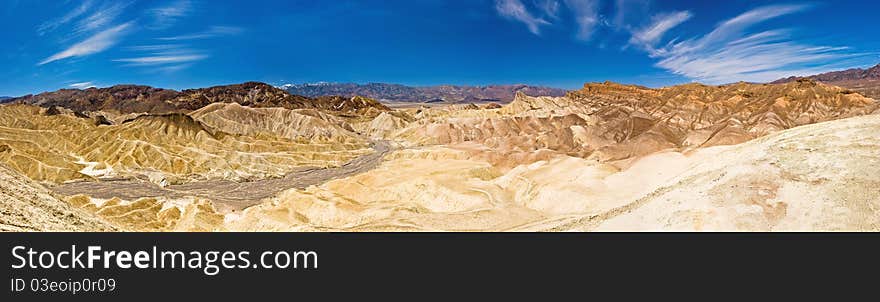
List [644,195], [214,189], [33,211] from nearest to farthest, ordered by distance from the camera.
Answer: [33,211] → [644,195] → [214,189]

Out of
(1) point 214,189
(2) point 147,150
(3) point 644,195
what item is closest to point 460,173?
(3) point 644,195

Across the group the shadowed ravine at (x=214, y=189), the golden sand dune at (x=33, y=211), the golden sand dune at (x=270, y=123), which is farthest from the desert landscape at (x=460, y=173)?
the golden sand dune at (x=270, y=123)

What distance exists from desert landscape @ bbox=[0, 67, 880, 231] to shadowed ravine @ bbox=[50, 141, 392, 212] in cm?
44

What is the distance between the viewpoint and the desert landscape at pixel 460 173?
26984mm

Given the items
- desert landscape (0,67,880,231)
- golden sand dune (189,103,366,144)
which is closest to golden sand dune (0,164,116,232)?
desert landscape (0,67,880,231)

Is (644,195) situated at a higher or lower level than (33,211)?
lower

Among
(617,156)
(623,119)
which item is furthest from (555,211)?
(623,119)

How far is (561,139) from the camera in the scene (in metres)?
115

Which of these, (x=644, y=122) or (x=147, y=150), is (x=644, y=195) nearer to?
(x=644, y=122)

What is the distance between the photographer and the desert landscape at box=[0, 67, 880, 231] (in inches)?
1062

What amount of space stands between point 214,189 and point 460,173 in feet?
145

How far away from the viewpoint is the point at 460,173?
68.8m

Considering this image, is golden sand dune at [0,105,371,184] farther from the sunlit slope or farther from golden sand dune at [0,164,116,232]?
golden sand dune at [0,164,116,232]
